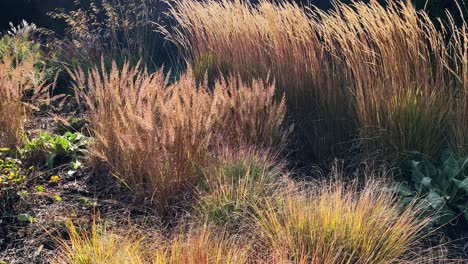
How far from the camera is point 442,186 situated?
4.63 metres

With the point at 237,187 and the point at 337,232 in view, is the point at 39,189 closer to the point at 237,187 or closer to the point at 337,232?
the point at 237,187

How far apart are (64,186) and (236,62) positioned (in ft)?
8.87

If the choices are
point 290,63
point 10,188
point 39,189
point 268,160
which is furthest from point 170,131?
point 290,63

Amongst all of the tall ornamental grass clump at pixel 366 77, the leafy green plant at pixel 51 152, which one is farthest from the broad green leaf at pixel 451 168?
the leafy green plant at pixel 51 152

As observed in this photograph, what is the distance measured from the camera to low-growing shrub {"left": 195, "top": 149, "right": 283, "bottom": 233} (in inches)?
158

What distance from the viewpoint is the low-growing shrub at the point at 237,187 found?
158 inches

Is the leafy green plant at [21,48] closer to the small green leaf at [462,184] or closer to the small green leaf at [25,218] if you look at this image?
the small green leaf at [25,218]

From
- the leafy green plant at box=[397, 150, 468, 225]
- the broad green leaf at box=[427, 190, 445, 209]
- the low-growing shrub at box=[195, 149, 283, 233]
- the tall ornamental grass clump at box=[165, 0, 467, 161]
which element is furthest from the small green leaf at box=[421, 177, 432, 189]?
the low-growing shrub at box=[195, 149, 283, 233]

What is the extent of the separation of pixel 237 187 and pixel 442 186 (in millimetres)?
1536

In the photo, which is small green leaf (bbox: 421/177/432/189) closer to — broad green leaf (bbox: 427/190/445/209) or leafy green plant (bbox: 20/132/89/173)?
broad green leaf (bbox: 427/190/445/209)

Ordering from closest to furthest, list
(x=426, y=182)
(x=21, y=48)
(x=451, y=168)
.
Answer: (x=426, y=182) < (x=451, y=168) < (x=21, y=48)

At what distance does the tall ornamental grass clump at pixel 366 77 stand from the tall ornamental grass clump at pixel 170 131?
1.90 feet

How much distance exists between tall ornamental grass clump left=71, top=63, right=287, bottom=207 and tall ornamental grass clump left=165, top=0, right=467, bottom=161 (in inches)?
22.8

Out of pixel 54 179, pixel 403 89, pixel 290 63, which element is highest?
pixel 290 63
